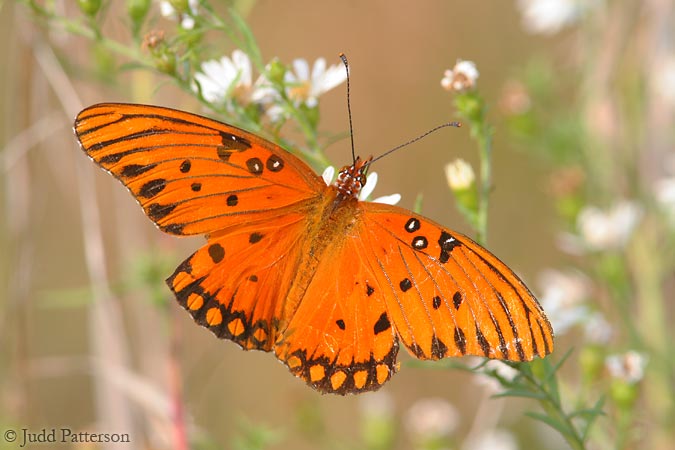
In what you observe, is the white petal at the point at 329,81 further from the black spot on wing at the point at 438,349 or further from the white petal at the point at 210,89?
the black spot on wing at the point at 438,349

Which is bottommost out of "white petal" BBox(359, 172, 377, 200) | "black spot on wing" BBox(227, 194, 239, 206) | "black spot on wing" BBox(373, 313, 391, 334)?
"black spot on wing" BBox(373, 313, 391, 334)

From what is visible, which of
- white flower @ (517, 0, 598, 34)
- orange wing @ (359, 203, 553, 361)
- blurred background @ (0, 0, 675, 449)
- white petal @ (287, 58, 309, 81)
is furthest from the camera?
white flower @ (517, 0, 598, 34)

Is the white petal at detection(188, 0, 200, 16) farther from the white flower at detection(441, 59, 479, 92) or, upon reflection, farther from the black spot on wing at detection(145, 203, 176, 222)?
the white flower at detection(441, 59, 479, 92)

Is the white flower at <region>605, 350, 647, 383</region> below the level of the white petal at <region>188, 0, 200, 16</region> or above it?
below

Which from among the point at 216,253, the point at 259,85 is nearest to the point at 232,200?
the point at 216,253

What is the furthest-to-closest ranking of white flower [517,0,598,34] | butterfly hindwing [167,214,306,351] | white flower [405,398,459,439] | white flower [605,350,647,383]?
white flower [517,0,598,34] → white flower [405,398,459,439] → white flower [605,350,647,383] → butterfly hindwing [167,214,306,351]

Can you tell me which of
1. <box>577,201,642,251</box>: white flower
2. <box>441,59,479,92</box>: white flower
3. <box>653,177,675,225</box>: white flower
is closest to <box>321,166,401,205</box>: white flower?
<box>441,59,479,92</box>: white flower

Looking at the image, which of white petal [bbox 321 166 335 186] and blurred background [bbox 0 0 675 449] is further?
blurred background [bbox 0 0 675 449]

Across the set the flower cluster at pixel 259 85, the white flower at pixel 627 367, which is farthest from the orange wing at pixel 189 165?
the white flower at pixel 627 367
